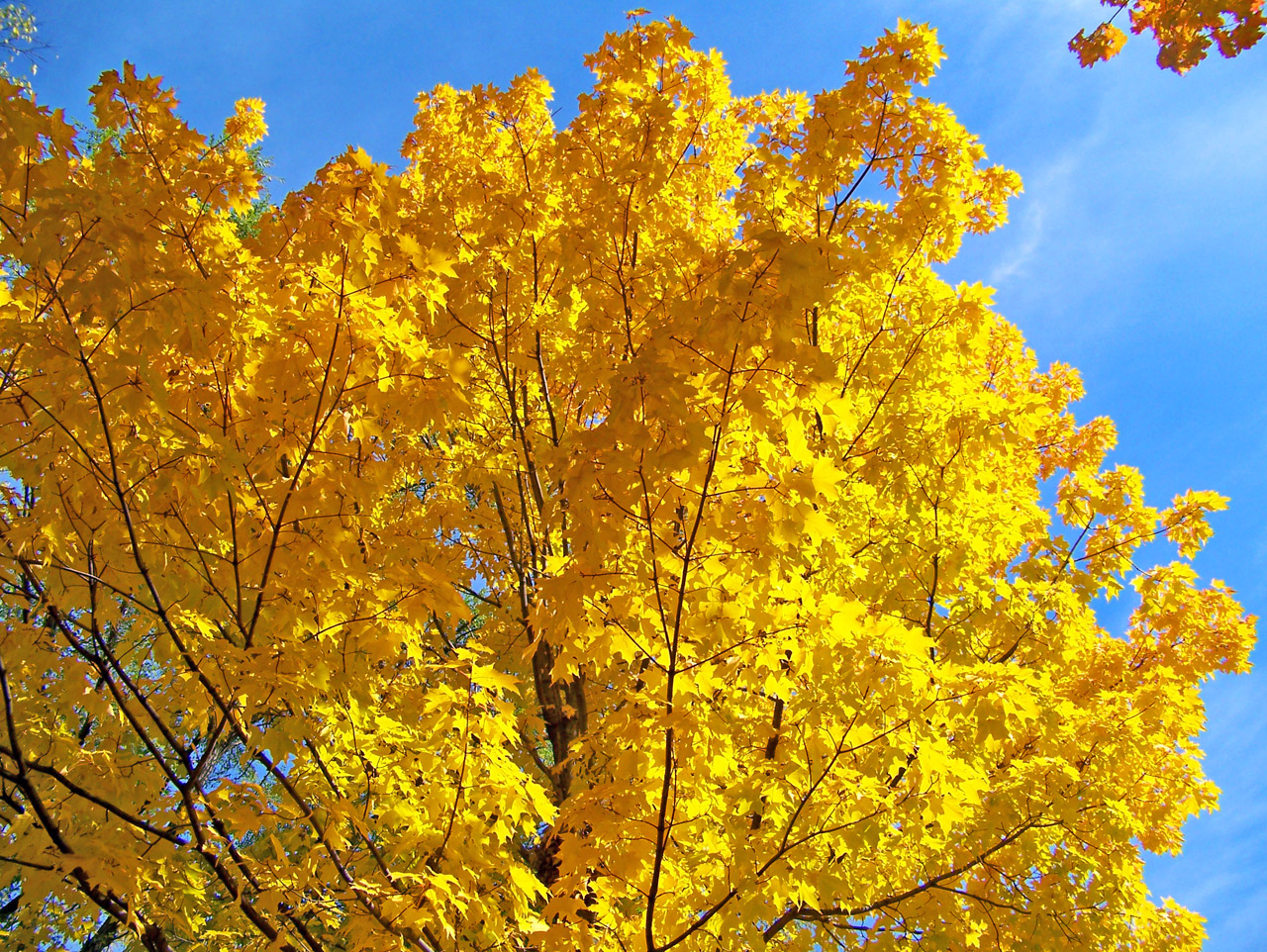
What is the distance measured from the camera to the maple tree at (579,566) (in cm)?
239

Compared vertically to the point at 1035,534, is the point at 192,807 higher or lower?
lower

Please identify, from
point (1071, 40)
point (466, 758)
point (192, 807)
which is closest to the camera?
point (192, 807)

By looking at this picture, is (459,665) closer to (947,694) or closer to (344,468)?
(344,468)

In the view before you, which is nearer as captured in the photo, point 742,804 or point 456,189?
point 742,804

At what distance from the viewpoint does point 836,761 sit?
3.04 m

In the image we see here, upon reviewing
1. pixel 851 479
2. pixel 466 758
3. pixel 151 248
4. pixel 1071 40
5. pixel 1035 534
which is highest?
pixel 1071 40

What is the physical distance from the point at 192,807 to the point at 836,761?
240cm

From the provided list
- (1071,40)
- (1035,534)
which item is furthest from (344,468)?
(1035,534)

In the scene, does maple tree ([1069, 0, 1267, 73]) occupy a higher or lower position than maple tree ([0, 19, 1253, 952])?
higher

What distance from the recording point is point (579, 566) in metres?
2.29

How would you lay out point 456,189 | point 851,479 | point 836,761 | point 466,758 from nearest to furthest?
point 466,758, point 836,761, point 851,479, point 456,189

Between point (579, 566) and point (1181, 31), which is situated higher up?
point (1181, 31)

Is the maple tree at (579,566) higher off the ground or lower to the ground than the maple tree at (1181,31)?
lower

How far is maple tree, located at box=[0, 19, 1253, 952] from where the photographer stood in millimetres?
2391
